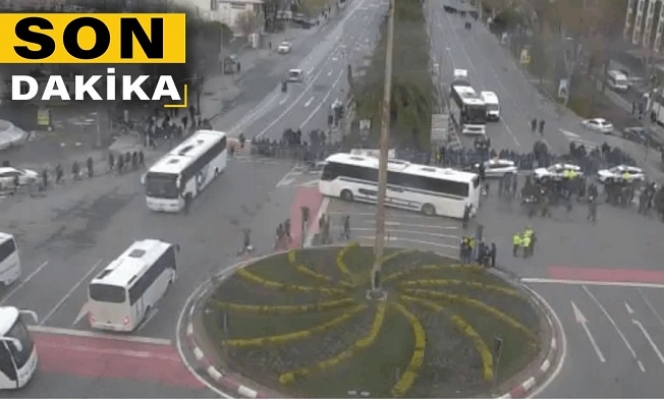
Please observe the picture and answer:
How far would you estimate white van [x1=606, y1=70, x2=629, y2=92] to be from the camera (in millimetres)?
56719

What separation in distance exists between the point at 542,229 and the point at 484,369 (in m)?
11.5

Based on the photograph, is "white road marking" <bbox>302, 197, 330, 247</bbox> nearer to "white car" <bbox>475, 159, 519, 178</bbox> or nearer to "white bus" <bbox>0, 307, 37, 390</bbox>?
"white car" <bbox>475, 159, 519, 178</bbox>

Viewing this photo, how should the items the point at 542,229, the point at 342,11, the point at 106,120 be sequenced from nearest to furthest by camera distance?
the point at 542,229 → the point at 106,120 → the point at 342,11

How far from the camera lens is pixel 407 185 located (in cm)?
2969

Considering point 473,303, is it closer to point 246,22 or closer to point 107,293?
point 107,293

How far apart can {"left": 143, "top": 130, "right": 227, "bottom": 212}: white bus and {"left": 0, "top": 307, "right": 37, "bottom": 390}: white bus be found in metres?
11.1

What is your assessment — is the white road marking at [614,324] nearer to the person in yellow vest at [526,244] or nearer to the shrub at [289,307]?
the person in yellow vest at [526,244]

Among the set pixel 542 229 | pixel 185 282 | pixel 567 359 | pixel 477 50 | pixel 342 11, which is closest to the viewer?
pixel 567 359

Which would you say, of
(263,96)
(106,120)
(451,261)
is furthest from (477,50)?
(451,261)

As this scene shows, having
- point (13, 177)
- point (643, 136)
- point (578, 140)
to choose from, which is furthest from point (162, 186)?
point (643, 136)

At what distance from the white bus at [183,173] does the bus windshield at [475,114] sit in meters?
15.2

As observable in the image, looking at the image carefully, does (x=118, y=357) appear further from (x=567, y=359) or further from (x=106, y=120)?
(x=106, y=120)

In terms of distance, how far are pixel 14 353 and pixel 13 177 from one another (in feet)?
51.8

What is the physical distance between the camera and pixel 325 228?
87.6 ft
